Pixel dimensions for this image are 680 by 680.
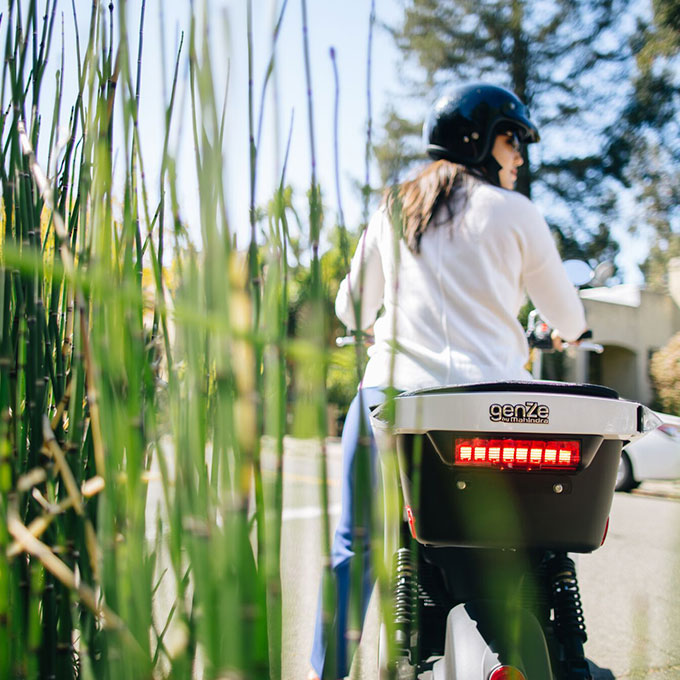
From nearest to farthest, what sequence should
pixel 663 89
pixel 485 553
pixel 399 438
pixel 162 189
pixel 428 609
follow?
pixel 162 189 < pixel 399 438 < pixel 485 553 < pixel 428 609 < pixel 663 89

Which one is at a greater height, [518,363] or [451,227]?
[451,227]

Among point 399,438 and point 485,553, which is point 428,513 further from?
point 485,553

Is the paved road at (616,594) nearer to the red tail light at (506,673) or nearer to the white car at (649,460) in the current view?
the red tail light at (506,673)

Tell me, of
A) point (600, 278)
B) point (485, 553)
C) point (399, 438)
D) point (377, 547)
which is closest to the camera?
point (377, 547)

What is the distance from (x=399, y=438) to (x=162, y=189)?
833mm

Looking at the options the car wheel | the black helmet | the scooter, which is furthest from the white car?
the scooter

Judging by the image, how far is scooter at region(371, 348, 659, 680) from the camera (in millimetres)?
1501

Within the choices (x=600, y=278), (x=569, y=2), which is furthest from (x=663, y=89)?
(x=600, y=278)

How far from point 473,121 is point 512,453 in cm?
102

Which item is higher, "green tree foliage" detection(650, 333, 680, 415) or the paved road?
"green tree foliage" detection(650, 333, 680, 415)

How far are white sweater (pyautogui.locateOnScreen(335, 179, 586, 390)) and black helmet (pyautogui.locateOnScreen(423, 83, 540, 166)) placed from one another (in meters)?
0.16

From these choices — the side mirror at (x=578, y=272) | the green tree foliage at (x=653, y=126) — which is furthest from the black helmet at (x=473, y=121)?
the green tree foliage at (x=653, y=126)

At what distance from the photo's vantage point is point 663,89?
798 inches

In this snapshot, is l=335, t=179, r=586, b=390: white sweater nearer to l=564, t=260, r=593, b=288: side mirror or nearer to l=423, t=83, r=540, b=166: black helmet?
l=423, t=83, r=540, b=166: black helmet
